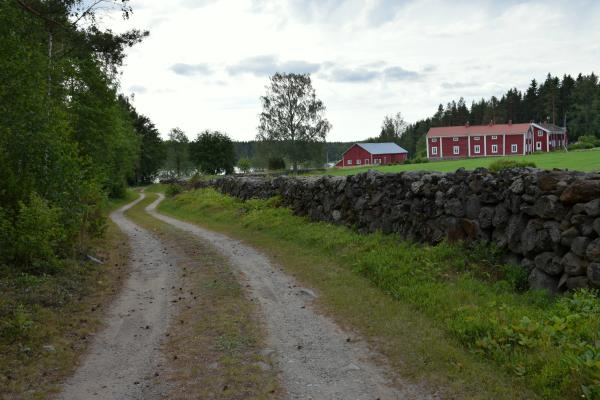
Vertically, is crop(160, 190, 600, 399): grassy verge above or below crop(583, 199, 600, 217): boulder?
below

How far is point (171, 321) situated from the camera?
25.5ft

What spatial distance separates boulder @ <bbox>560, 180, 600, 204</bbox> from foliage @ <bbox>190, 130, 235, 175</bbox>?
70600 mm

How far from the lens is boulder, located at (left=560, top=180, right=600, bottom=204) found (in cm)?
696

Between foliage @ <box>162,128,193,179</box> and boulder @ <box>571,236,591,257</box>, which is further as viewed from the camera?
foliage @ <box>162,128,193,179</box>

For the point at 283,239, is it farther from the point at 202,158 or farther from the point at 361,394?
the point at 202,158

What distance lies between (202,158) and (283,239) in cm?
6295

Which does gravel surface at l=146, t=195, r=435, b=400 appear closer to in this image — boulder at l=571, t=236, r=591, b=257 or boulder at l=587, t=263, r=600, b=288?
boulder at l=587, t=263, r=600, b=288

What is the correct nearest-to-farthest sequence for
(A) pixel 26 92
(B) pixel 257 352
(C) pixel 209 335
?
(B) pixel 257 352, (C) pixel 209 335, (A) pixel 26 92

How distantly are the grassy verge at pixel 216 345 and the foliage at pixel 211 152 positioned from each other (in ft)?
218

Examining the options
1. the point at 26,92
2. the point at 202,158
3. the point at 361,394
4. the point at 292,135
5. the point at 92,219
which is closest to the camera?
the point at 361,394

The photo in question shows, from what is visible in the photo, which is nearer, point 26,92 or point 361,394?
point 361,394

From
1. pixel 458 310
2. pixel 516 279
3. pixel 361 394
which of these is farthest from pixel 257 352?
pixel 516 279

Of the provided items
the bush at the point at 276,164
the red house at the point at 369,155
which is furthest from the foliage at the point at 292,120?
the red house at the point at 369,155

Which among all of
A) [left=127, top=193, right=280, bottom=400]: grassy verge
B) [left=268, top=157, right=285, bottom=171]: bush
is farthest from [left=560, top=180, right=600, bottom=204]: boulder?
[left=268, top=157, right=285, bottom=171]: bush
